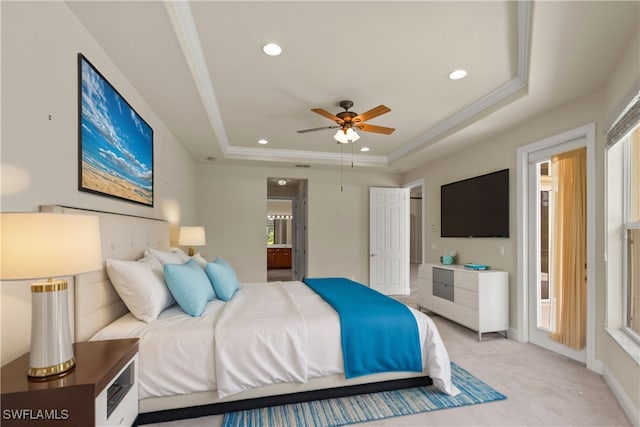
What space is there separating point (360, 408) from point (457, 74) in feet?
9.33

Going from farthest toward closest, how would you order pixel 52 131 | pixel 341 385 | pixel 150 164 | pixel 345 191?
pixel 345 191
pixel 150 164
pixel 341 385
pixel 52 131

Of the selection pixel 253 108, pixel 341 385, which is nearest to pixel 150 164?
pixel 253 108

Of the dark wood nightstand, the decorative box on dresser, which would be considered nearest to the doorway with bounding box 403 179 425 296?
the decorative box on dresser

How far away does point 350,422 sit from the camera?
6.88 ft

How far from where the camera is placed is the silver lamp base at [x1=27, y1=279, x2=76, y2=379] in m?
1.32

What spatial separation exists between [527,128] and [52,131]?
167 inches

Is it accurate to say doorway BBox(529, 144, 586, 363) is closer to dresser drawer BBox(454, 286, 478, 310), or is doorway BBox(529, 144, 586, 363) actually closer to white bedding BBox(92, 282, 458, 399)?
dresser drawer BBox(454, 286, 478, 310)

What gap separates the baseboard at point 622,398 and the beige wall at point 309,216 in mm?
4170

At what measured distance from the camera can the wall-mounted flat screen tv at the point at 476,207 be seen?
3.95m

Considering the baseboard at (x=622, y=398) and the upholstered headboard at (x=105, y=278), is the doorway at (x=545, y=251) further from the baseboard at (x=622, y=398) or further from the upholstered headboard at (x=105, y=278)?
the upholstered headboard at (x=105, y=278)

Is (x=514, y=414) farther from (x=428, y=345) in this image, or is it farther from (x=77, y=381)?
(x=77, y=381)

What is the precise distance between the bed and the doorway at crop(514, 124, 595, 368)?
1774 mm

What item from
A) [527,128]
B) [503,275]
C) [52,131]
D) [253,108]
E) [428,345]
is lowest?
[428,345]

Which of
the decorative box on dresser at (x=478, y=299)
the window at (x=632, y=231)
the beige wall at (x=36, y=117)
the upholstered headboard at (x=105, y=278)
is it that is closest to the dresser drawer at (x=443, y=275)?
the decorative box on dresser at (x=478, y=299)
